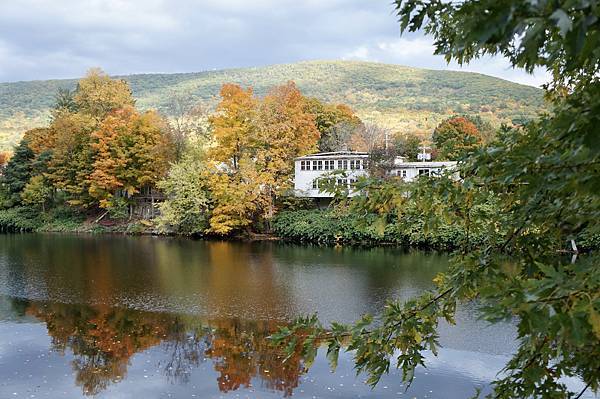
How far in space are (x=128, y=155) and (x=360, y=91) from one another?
2473 inches

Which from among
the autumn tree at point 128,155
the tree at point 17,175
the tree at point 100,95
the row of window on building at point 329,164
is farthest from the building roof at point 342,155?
the tree at point 17,175

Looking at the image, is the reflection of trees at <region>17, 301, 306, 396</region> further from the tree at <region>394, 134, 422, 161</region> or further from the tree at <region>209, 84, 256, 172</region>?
the tree at <region>394, 134, 422, 161</region>

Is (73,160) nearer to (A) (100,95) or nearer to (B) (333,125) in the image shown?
(A) (100,95)

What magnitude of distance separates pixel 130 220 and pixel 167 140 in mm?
6196

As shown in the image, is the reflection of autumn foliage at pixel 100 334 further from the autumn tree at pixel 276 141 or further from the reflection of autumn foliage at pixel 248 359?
the autumn tree at pixel 276 141

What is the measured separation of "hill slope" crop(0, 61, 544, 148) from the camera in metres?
68.4

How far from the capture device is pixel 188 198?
1241 inches

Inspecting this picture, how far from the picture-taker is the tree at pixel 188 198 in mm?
31609

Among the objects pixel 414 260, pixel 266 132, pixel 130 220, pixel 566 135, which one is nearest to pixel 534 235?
pixel 566 135

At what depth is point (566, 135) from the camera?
6.12 feet

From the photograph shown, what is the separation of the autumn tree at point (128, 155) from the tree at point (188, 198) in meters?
3.05

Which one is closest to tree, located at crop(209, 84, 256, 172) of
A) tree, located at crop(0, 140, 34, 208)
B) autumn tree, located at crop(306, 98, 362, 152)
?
autumn tree, located at crop(306, 98, 362, 152)

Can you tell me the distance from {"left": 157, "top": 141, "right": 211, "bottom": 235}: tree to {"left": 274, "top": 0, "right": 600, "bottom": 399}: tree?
92.8 feet

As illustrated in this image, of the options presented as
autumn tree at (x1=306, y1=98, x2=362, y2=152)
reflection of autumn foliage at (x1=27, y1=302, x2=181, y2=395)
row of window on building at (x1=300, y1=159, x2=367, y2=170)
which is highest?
autumn tree at (x1=306, y1=98, x2=362, y2=152)
